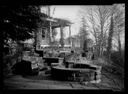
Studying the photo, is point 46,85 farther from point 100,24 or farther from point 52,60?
point 100,24

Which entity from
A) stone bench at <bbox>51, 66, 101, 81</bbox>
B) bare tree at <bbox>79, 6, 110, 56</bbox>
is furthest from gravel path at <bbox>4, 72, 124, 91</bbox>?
bare tree at <bbox>79, 6, 110, 56</bbox>

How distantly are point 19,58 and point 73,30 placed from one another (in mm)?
11362

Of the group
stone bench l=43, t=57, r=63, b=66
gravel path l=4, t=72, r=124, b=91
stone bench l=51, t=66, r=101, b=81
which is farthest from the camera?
stone bench l=43, t=57, r=63, b=66

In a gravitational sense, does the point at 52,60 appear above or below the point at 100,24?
below

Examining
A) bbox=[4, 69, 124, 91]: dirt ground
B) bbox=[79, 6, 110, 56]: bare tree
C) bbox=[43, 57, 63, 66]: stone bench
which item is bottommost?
bbox=[4, 69, 124, 91]: dirt ground

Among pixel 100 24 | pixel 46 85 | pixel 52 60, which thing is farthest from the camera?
pixel 100 24

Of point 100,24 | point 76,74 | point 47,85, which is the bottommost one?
point 47,85

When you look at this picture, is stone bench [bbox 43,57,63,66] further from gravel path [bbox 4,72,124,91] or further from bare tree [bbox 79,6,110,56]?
bare tree [bbox 79,6,110,56]

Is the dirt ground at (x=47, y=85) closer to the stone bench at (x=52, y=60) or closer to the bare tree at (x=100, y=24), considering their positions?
the stone bench at (x=52, y=60)

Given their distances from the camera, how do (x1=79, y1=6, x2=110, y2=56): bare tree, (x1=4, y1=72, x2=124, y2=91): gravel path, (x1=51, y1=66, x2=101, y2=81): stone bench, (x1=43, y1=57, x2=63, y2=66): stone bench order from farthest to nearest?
1. (x1=79, y1=6, x2=110, y2=56): bare tree
2. (x1=43, y1=57, x2=63, y2=66): stone bench
3. (x1=51, y1=66, x2=101, y2=81): stone bench
4. (x1=4, y1=72, x2=124, y2=91): gravel path

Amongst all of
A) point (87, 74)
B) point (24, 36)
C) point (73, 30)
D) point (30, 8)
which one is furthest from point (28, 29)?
point (73, 30)

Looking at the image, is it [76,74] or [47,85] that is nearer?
[47,85]

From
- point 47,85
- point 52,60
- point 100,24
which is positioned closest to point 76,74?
point 47,85

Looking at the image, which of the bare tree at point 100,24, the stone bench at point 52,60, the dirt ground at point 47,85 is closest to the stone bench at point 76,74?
the dirt ground at point 47,85
